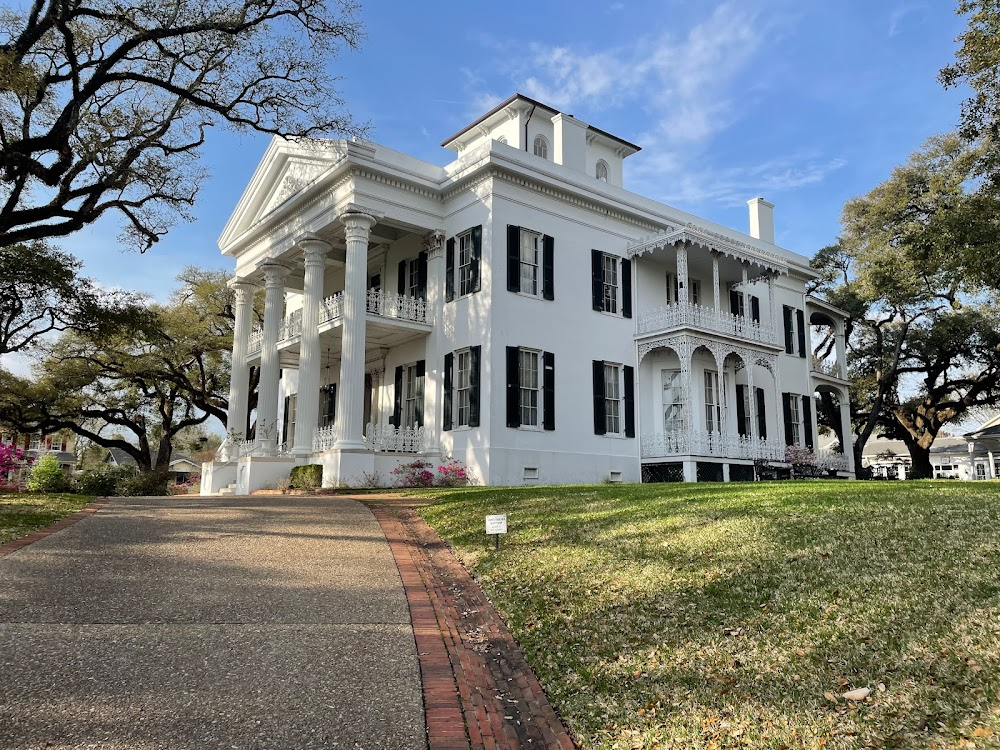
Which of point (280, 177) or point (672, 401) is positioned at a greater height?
point (280, 177)

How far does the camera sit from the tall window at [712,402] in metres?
22.1

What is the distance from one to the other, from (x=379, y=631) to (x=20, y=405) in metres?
28.5

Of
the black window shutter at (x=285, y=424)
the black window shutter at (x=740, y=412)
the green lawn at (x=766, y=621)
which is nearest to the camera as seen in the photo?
the green lawn at (x=766, y=621)

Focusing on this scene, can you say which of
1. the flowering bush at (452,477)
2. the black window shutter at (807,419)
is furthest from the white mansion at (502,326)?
the black window shutter at (807,419)

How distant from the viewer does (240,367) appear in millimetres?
24984

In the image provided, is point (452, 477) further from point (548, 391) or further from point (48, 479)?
point (48, 479)

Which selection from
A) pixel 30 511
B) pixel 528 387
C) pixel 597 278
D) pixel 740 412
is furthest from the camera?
pixel 740 412

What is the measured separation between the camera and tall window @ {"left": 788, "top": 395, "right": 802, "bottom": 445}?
25797 mm

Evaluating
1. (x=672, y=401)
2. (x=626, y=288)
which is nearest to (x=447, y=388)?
(x=626, y=288)

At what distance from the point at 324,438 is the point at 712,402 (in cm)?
1138

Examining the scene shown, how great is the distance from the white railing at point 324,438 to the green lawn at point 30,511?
6.04m

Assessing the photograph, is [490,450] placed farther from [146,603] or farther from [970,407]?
[970,407]

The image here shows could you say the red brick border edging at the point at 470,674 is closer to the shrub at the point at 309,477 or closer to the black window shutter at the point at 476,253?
the shrub at the point at 309,477

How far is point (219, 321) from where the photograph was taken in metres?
33.1
